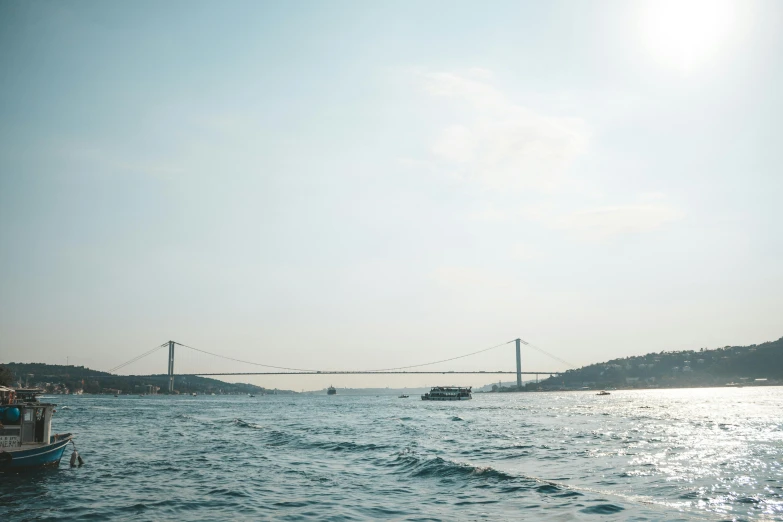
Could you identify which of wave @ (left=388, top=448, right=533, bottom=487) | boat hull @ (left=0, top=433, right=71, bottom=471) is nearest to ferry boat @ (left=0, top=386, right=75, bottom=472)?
boat hull @ (left=0, top=433, right=71, bottom=471)

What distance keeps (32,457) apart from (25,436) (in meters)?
1.22

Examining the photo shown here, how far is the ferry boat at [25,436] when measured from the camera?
25.1 m

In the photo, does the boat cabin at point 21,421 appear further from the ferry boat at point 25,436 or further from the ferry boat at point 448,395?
the ferry boat at point 448,395

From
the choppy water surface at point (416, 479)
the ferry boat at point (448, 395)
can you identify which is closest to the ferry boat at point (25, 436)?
the choppy water surface at point (416, 479)

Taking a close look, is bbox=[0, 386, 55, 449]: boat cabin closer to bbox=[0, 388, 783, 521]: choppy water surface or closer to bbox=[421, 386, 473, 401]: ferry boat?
bbox=[0, 388, 783, 521]: choppy water surface

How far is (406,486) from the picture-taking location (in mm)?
23891

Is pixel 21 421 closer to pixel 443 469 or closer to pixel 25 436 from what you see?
pixel 25 436

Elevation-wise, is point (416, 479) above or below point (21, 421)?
below

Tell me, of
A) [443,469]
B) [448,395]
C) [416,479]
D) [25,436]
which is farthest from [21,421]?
[448,395]

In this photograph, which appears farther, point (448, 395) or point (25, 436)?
point (448, 395)

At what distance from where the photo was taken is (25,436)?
26.3 meters

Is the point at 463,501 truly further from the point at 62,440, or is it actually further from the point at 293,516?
the point at 62,440

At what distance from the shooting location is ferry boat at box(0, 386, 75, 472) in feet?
82.3

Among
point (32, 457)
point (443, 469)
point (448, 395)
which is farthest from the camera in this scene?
point (448, 395)
